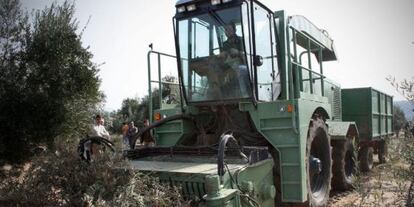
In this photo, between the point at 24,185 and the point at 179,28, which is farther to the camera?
the point at 179,28

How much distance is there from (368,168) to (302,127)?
624 cm

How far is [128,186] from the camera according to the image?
3730 millimetres

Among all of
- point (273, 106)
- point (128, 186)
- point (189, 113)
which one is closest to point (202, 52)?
point (189, 113)

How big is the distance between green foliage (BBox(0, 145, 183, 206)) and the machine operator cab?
1.98 meters

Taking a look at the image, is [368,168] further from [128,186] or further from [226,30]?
[128,186]

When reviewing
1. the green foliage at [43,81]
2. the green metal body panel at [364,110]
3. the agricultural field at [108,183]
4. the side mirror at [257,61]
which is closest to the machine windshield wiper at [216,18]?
the side mirror at [257,61]

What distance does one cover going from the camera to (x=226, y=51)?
5543mm

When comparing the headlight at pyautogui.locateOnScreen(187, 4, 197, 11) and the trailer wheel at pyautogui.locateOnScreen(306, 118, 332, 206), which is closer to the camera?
the headlight at pyautogui.locateOnScreen(187, 4, 197, 11)

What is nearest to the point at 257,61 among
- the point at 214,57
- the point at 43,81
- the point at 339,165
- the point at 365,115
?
the point at 214,57

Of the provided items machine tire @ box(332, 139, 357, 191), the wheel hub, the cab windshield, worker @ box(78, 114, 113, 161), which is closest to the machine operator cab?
the cab windshield

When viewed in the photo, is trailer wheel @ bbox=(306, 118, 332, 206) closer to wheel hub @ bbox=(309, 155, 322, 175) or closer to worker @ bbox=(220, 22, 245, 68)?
wheel hub @ bbox=(309, 155, 322, 175)

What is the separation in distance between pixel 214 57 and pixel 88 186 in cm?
272

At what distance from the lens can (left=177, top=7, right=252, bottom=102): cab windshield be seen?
537 centimetres

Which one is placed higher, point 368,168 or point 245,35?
point 245,35
